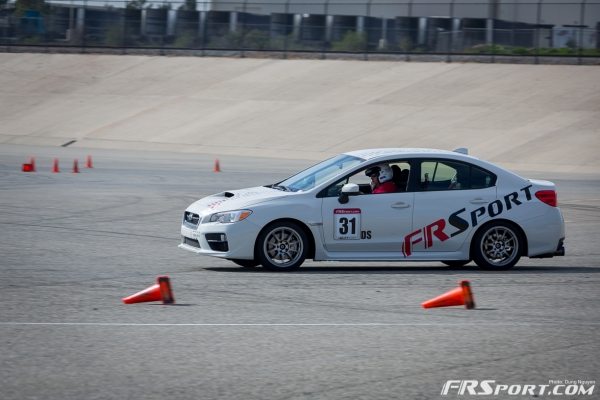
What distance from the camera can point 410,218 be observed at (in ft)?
43.4

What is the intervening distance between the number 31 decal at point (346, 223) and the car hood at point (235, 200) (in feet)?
2.09

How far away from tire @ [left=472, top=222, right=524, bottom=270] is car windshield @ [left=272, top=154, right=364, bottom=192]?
174cm

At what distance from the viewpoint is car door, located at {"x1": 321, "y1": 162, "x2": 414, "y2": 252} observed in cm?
1304

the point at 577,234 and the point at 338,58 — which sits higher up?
the point at 338,58

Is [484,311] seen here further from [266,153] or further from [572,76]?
[572,76]

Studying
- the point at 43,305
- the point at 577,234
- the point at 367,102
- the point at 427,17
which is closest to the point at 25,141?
the point at 367,102

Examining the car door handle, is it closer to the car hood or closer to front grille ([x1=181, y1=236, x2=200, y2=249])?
the car hood

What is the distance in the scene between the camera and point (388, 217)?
1318 centimetres

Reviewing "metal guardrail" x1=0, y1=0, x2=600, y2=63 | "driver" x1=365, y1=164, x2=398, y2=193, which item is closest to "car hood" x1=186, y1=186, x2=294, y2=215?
"driver" x1=365, y1=164, x2=398, y2=193

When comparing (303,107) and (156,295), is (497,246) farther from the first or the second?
(303,107)

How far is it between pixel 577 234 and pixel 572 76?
29.6m

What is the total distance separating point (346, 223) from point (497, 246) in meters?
1.92

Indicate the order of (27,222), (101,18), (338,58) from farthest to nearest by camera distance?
(101,18) → (338,58) → (27,222)

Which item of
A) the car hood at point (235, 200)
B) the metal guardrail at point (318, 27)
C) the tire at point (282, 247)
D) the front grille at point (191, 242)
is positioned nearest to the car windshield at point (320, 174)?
the car hood at point (235, 200)
